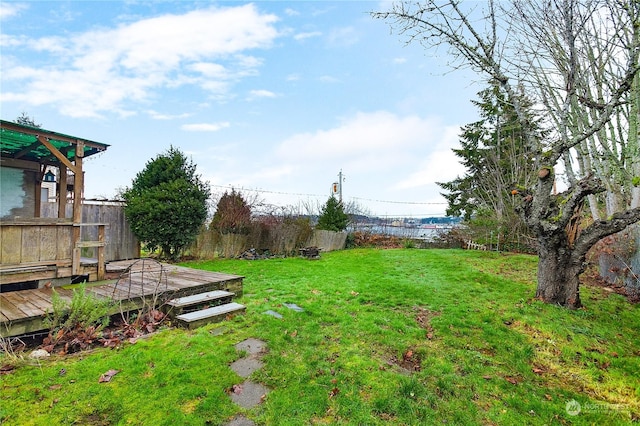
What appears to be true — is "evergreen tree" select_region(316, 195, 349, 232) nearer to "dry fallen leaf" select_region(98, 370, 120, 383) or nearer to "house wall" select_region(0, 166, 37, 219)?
"house wall" select_region(0, 166, 37, 219)

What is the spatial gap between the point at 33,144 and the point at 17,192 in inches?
67.8

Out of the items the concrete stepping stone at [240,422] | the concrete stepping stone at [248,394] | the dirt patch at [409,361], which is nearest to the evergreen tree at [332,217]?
the dirt patch at [409,361]

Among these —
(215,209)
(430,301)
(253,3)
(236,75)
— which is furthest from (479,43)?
(215,209)

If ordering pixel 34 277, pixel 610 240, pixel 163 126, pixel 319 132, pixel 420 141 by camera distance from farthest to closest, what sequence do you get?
pixel 319 132
pixel 420 141
pixel 163 126
pixel 610 240
pixel 34 277

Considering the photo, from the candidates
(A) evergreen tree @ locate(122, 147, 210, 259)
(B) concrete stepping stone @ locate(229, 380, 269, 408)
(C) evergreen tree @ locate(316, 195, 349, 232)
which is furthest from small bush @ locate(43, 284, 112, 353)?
(C) evergreen tree @ locate(316, 195, 349, 232)

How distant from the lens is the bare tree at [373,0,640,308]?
5.07 meters

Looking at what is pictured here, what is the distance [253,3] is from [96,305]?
7583 millimetres

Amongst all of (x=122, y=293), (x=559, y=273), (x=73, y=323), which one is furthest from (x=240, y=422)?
(x=559, y=273)

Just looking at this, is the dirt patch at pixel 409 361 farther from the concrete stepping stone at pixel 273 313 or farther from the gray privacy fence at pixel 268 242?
the gray privacy fence at pixel 268 242

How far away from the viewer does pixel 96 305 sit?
3832mm

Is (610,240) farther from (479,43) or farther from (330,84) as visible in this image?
(330,84)

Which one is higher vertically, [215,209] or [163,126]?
[163,126]

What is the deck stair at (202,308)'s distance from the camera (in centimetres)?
419

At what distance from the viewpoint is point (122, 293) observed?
4.51 meters
